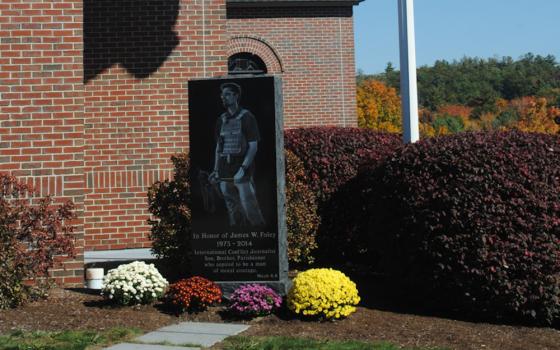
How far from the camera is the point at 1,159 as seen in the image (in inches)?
339

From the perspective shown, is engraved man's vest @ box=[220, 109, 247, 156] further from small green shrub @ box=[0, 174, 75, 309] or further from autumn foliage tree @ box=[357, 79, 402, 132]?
autumn foliage tree @ box=[357, 79, 402, 132]

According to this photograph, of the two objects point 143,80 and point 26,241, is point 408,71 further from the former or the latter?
point 26,241

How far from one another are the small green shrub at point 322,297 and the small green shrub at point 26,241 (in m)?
2.69

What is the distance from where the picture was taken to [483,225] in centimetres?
730

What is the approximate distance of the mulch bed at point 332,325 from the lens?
21.8 ft

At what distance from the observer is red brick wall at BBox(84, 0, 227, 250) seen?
11.6 m

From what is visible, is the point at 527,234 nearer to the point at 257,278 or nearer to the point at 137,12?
the point at 257,278

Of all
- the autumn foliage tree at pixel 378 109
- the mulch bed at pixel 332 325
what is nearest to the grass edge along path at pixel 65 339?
the mulch bed at pixel 332 325

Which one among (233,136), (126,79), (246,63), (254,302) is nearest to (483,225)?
(254,302)

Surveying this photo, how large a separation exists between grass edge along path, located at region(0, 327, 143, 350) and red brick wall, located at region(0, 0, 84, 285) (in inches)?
88.4

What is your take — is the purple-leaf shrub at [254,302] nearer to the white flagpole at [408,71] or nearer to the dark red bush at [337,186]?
the dark red bush at [337,186]

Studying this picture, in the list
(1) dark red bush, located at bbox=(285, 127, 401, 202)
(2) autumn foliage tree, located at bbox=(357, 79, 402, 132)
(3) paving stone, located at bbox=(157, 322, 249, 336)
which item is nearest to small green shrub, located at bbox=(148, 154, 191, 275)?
(3) paving stone, located at bbox=(157, 322, 249, 336)

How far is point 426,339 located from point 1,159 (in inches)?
214

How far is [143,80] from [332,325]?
20.0 ft
